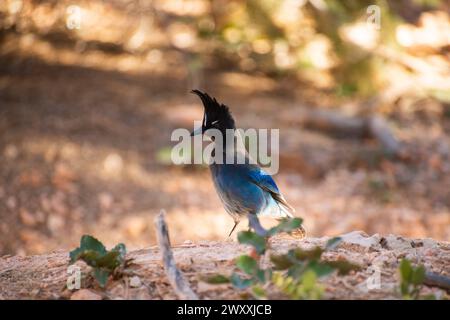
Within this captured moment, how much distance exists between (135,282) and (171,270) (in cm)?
20

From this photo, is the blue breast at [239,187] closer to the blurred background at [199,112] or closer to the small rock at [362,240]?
the small rock at [362,240]

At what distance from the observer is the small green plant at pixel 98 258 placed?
2.28 metres

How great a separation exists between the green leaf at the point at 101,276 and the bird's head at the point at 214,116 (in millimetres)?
1042

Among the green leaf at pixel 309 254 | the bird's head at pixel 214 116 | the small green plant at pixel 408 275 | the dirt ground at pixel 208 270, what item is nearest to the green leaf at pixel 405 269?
the small green plant at pixel 408 275

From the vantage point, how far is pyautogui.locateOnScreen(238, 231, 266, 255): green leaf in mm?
2139

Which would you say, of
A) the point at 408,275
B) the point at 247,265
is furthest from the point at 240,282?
the point at 408,275

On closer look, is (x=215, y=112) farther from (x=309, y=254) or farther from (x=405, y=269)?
(x=405, y=269)

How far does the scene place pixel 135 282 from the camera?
7.63 ft

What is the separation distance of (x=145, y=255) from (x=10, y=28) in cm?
465

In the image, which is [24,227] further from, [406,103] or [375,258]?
[406,103]

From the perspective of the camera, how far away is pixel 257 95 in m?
7.94

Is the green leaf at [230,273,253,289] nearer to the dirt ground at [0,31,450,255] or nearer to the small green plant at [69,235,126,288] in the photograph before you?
the small green plant at [69,235,126,288]

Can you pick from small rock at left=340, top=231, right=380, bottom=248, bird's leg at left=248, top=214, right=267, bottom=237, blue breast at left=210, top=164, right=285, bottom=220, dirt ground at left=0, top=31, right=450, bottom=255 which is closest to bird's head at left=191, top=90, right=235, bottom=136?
blue breast at left=210, top=164, right=285, bottom=220
